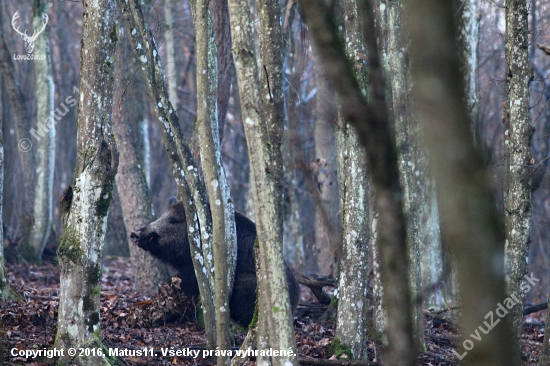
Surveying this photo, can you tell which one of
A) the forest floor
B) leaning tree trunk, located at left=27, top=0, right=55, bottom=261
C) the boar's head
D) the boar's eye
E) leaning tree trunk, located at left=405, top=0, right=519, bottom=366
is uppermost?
leaning tree trunk, located at left=27, top=0, right=55, bottom=261

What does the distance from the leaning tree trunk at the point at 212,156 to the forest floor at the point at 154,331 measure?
1051mm

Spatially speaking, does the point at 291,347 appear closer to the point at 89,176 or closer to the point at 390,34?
the point at 89,176

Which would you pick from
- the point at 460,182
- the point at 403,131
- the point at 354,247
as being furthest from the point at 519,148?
the point at 460,182

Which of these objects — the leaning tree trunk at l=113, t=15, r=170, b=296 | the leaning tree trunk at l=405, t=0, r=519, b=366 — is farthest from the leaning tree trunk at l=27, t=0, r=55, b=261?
the leaning tree trunk at l=405, t=0, r=519, b=366

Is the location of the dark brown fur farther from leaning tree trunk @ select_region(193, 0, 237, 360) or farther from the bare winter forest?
leaning tree trunk @ select_region(193, 0, 237, 360)

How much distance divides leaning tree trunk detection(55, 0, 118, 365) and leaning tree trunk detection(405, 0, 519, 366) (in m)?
4.30

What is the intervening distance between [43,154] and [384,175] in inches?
484

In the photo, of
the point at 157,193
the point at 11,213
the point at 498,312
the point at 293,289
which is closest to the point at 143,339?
the point at 293,289

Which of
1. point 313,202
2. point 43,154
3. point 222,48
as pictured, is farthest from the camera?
point 43,154

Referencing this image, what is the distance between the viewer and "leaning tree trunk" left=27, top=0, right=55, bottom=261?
1255 centimetres

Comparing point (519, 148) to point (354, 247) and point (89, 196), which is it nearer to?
point (354, 247)

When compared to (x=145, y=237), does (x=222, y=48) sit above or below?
above

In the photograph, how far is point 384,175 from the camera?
6.02 feet

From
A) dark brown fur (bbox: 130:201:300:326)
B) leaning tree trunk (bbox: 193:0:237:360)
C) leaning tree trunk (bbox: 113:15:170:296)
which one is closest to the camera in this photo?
leaning tree trunk (bbox: 193:0:237:360)
